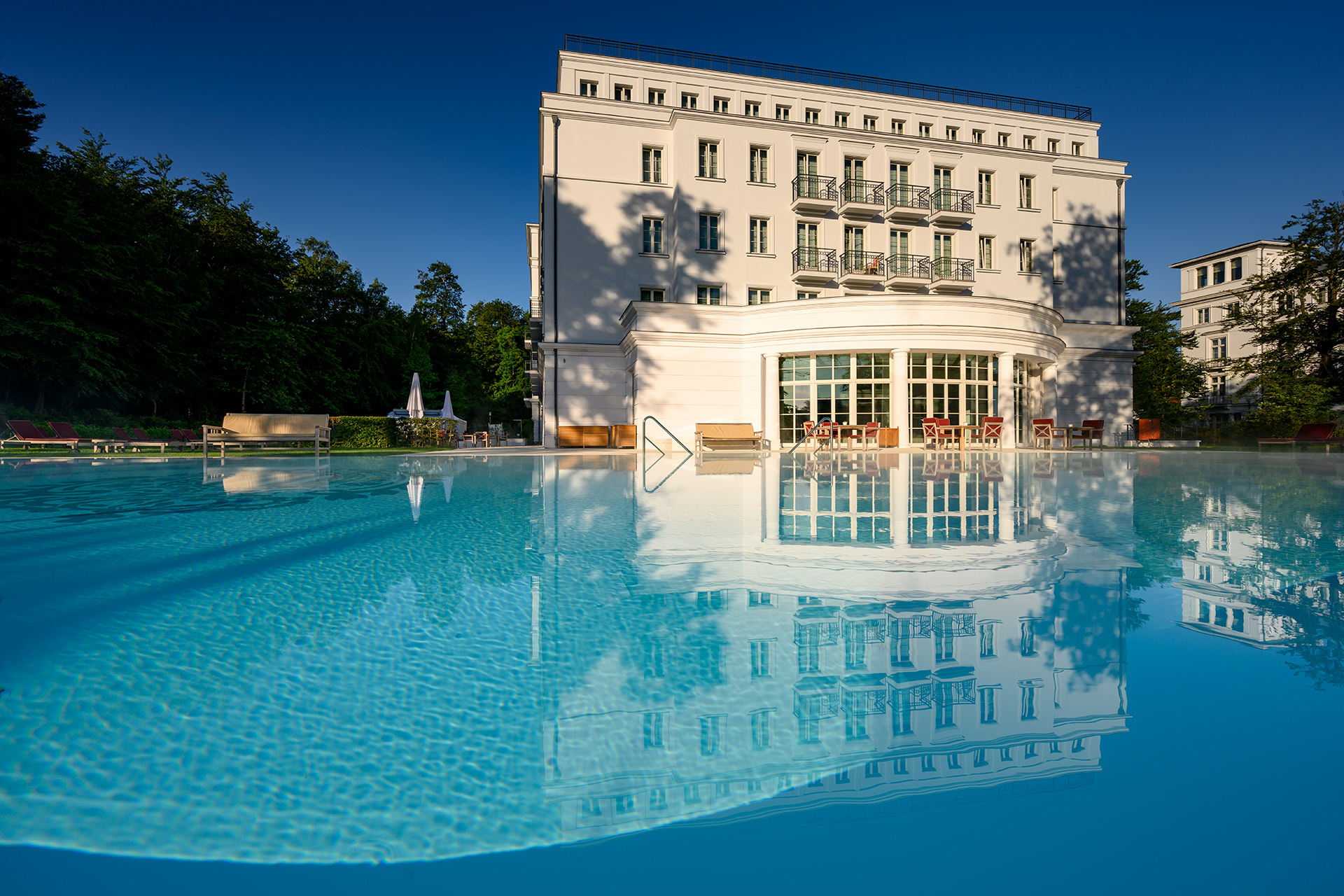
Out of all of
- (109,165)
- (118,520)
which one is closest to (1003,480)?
(118,520)

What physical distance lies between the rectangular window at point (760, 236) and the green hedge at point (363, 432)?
17315 millimetres

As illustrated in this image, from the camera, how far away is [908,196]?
2795 cm

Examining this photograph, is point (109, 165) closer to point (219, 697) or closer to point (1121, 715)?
point (219, 697)

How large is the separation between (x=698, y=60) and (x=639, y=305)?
49.2 ft

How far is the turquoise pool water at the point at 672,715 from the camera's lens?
1278 millimetres

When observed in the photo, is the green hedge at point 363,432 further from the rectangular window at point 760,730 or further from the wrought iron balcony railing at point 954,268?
the rectangular window at point 760,730

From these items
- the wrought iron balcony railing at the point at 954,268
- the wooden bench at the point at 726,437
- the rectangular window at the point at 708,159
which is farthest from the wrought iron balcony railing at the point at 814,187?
the wooden bench at the point at 726,437

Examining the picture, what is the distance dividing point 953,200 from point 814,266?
8013 millimetres

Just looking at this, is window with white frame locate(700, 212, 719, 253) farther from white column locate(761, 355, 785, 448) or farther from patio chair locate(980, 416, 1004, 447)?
patio chair locate(980, 416, 1004, 447)

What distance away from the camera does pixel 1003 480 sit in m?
9.39

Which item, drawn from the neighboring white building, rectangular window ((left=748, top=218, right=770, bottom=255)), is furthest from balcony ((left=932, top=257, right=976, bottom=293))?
the neighboring white building

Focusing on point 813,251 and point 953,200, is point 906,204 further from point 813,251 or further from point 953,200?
point 813,251

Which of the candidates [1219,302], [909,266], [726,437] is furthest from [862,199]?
[1219,302]

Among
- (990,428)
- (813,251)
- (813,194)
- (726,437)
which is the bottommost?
(726,437)
